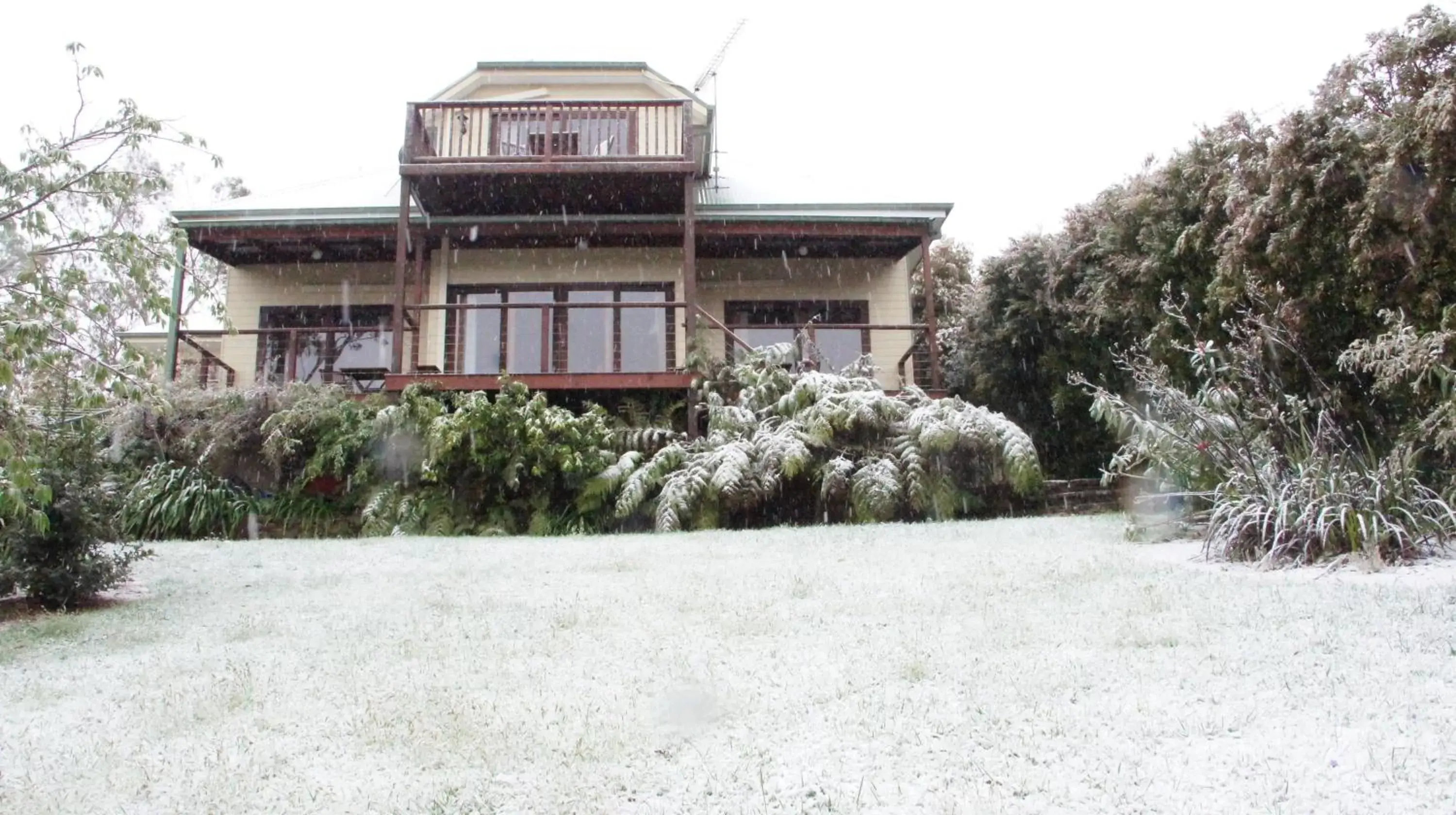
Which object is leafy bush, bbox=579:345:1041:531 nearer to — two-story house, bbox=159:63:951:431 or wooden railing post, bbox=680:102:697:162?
two-story house, bbox=159:63:951:431

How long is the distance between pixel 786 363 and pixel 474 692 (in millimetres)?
8721

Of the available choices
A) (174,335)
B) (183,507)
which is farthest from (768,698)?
(174,335)

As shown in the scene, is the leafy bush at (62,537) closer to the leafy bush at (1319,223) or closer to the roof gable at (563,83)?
the leafy bush at (1319,223)

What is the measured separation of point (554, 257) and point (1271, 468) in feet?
36.0

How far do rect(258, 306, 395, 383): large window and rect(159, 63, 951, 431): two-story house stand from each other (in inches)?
1.2

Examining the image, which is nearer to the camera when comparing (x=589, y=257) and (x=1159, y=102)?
(x=1159, y=102)

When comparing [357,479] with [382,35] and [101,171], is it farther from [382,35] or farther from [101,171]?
[101,171]

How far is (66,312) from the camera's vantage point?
174 inches

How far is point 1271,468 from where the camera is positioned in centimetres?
561

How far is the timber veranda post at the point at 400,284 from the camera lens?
11453 mm

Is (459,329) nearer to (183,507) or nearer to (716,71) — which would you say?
(183,507)

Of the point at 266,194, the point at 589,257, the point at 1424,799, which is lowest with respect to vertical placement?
the point at 1424,799

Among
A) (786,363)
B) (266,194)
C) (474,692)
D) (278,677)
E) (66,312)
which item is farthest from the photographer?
(266,194)

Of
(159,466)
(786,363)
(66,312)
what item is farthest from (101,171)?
(786,363)
